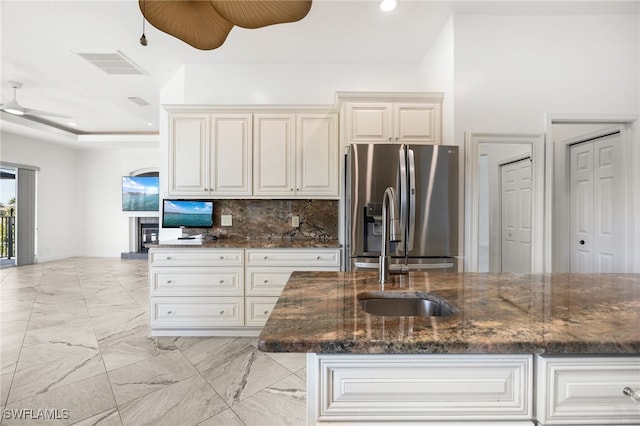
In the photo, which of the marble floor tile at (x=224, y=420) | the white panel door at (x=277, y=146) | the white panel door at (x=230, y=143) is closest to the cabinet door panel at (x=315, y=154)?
the white panel door at (x=277, y=146)

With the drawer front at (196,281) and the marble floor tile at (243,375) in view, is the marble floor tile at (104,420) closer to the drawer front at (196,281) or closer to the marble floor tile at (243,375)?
the marble floor tile at (243,375)

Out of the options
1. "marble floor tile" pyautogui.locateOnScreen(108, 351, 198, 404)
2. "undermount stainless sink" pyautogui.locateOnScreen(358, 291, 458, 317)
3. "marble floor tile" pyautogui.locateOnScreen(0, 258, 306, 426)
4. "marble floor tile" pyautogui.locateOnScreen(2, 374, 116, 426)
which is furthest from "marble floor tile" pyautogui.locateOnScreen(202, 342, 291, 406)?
"undermount stainless sink" pyautogui.locateOnScreen(358, 291, 458, 317)

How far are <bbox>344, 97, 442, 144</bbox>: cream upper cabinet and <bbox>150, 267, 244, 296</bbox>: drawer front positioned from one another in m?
1.73

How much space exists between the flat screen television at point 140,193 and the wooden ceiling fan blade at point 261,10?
743 cm

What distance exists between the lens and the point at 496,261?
2.83m

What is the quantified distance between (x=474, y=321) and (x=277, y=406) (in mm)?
1563

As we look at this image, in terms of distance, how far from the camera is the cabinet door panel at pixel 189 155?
325cm

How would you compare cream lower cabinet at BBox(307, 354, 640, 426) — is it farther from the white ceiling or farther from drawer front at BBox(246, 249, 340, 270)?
the white ceiling

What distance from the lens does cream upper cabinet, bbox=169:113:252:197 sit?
10.7 feet

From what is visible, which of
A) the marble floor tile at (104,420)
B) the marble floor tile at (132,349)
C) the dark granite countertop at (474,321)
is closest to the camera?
the dark granite countertop at (474,321)

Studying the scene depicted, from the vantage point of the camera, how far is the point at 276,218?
143 inches

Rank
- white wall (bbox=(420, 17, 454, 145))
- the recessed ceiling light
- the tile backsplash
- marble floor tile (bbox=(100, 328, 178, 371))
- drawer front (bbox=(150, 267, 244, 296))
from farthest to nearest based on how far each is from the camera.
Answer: the tile backsplash < drawer front (bbox=(150, 267, 244, 296)) < white wall (bbox=(420, 17, 454, 145)) < marble floor tile (bbox=(100, 328, 178, 371)) < the recessed ceiling light

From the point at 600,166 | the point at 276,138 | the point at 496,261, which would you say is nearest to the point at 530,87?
the point at 600,166

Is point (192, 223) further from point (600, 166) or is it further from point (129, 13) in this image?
point (600, 166)
